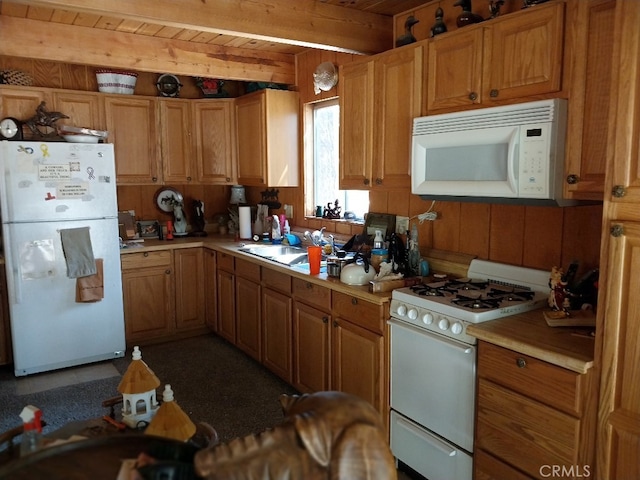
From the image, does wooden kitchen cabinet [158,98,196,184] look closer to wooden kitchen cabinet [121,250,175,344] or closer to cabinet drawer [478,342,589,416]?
wooden kitchen cabinet [121,250,175,344]

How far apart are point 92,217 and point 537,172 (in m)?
3.14

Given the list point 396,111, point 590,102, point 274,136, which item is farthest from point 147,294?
point 590,102

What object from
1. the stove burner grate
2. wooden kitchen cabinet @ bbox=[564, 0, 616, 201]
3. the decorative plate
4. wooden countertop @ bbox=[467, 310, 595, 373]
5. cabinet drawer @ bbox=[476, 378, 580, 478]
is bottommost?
cabinet drawer @ bbox=[476, 378, 580, 478]

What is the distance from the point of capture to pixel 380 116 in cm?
286

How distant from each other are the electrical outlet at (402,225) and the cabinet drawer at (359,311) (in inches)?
25.5

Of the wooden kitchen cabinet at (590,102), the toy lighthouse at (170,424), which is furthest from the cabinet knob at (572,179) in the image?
the toy lighthouse at (170,424)

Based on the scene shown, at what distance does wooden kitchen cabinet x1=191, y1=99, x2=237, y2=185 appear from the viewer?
462cm

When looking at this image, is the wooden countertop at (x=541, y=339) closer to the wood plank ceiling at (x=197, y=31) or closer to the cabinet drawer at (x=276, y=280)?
the cabinet drawer at (x=276, y=280)

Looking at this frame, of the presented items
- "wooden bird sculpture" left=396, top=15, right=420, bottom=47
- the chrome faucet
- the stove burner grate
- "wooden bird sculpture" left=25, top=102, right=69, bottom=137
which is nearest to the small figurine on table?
the stove burner grate

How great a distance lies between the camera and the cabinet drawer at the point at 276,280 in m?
3.27

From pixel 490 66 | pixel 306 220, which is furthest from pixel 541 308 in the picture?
pixel 306 220

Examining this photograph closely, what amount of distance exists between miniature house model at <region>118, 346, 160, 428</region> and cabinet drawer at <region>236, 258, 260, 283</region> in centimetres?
201

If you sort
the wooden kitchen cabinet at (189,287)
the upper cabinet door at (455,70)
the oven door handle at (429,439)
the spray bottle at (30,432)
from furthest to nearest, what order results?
the wooden kitchen cabinet at (189,287)
the upper cabinet door at (455,70)
the oven door handle at (429,439)
the spray bottle at (30,432)

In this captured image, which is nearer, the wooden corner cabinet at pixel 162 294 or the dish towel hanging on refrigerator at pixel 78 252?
the dish towel hanging on refrigerator at pixel 78 252
